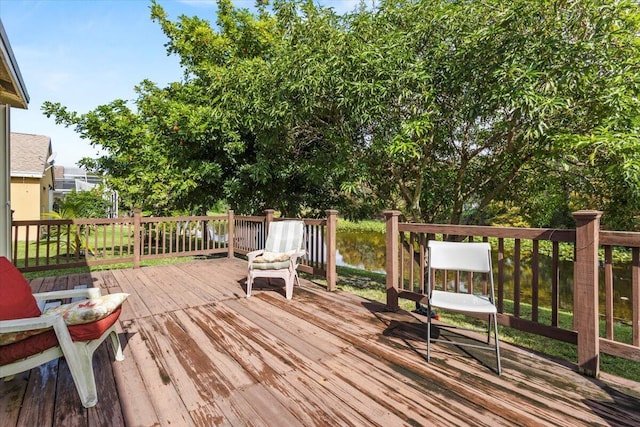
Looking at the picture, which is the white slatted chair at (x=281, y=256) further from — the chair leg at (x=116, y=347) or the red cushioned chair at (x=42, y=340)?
the red cushioned chair at (x=42, y=340)

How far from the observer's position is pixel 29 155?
475 inches

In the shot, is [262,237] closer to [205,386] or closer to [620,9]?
[205,386]

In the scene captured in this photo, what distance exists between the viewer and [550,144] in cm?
395

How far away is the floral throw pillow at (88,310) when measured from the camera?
197cm

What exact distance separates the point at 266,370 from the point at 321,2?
5614mm

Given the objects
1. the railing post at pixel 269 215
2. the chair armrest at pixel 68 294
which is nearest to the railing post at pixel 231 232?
the railing post at pixel 269 215

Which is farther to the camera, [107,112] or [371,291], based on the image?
[107,112]

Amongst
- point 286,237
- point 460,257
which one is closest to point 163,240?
point 286,237

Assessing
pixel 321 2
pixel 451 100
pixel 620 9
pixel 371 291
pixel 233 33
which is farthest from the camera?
pixel 233 33

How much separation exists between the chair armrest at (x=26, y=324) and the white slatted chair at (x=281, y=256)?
2.38m

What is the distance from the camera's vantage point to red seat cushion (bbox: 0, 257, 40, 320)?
77.5 inches

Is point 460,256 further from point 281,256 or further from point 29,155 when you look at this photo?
point 29,155

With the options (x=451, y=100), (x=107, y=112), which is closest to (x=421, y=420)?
(x=451, y=100)

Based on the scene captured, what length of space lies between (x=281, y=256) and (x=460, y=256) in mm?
2362
